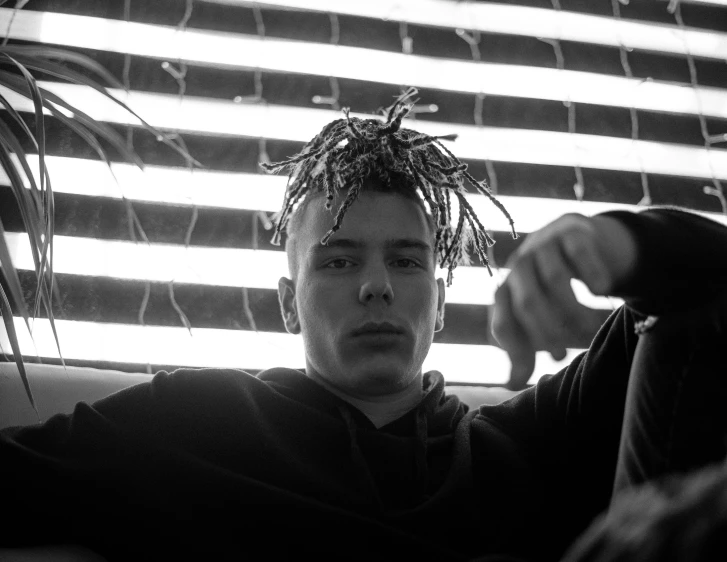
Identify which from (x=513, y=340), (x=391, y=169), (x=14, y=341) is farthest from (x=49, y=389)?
(x=513, y=340)

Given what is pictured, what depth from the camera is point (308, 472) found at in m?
1.09

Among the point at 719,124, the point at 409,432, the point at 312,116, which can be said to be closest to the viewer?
the point at 409,432

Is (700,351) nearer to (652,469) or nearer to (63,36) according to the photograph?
(652,469)

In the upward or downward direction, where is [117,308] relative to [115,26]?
downward

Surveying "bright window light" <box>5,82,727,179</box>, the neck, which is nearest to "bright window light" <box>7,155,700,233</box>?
"bright window light" <box>5,82,727,179</box>

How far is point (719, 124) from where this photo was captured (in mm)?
2051

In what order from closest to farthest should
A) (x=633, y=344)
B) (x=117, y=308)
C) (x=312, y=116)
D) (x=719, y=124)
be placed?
(x=633, y=344) < (x=117, y=308) < (x=312, y=116) < (x=719, y=124)

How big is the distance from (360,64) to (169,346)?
2.80ft

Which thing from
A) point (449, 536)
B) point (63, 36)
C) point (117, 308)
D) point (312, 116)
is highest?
point (63, 36)

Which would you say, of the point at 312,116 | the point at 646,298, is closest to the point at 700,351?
the point at 646,298

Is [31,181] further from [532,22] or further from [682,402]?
[532,22]

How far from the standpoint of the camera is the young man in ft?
2.65

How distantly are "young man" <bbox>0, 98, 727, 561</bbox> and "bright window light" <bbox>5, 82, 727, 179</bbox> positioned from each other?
0.48 meters

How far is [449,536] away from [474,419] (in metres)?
0.23
